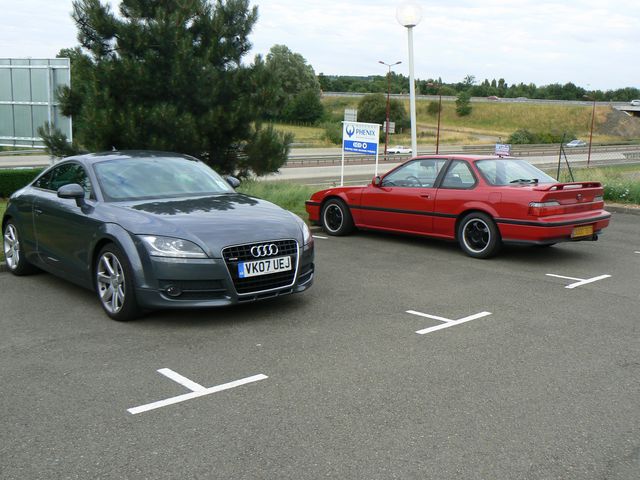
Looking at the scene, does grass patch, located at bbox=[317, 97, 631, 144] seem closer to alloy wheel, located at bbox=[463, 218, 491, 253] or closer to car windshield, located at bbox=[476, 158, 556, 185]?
car windshield, located at bbox=[476, 158, 556, 185]

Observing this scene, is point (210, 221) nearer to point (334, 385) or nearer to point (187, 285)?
point (187, 285)

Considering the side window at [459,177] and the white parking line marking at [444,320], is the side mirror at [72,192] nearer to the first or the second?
the white parking line marking at [444,320]

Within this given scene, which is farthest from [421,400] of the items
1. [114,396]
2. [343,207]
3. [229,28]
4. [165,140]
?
[229,28]

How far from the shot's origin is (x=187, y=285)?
5738 mm

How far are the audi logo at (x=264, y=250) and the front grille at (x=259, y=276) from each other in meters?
0.02

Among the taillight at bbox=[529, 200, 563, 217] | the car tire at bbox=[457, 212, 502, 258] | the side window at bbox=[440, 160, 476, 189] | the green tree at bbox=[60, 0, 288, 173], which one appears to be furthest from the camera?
the green tree at bbox=[60, 0, 288, 173]

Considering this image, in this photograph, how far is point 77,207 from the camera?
6.68 metres

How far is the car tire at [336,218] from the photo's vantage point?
432 inches

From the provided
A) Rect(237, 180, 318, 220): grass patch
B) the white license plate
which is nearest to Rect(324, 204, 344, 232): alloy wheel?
Rect(237, 180, 318, 220): grass patch

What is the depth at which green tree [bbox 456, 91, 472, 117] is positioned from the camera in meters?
114

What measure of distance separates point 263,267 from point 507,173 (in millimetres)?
4894

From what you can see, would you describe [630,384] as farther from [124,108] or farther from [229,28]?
[229,28]

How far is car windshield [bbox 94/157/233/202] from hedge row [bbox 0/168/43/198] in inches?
413

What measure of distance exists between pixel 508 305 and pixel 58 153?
9.96m
